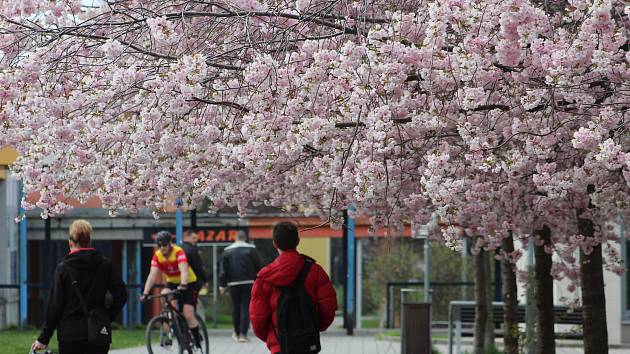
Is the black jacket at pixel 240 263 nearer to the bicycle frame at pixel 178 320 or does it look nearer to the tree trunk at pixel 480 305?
the tree trunk at pixel 480 305

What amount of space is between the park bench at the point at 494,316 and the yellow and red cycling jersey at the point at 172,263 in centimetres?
308

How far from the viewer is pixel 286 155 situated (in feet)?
30.9

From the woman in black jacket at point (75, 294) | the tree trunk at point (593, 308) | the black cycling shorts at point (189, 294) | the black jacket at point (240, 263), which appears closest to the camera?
the woman in black jacket at point (75, 294)

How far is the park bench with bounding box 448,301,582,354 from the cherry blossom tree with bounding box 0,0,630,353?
4.28 m

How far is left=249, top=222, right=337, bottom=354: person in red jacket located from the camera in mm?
9477

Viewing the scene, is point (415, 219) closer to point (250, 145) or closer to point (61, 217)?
point (250, 145)

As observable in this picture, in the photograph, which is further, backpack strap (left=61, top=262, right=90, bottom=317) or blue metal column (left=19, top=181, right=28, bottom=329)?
blue metal column (left=19, top=181, right=28, bottom=329)

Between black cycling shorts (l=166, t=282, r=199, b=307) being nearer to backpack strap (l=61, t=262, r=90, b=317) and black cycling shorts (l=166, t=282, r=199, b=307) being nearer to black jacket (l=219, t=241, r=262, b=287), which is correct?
black jacket (l=219, t=241, r=262, b=287)

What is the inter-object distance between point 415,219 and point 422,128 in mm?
3220

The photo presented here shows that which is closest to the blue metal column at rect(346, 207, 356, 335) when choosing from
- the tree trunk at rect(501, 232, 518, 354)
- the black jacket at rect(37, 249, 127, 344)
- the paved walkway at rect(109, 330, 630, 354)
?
the paved walkway at rect(109, 330, 630, 354)

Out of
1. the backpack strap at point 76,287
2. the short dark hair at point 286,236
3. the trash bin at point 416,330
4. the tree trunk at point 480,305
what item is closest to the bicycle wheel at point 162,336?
the trash bin at point 416,330

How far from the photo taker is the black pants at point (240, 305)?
20531 millimetres

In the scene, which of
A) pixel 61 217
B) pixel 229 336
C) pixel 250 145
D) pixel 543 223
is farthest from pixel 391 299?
pixel 250 145

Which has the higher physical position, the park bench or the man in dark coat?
the man in dark coat
